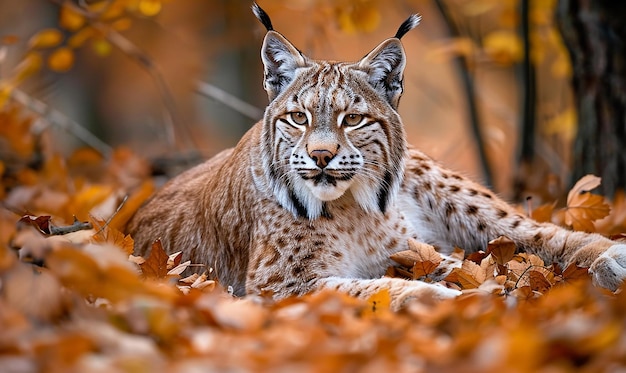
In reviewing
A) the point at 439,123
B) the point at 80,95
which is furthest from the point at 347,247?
the point at 439,123

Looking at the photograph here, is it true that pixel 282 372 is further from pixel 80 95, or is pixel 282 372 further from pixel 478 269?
pixel 80 95

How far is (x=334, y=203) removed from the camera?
4387 mm

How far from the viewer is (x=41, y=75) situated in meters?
14.2

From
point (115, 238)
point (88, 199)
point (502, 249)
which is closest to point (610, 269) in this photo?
point (502, 249)

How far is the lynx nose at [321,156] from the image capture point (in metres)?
4.02

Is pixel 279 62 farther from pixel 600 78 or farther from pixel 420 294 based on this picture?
pixel 600 78

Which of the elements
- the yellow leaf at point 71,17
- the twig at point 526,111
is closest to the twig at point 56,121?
the yellow leaf at point 71,17

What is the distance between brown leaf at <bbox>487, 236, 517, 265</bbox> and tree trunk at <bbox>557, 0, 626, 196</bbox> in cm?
185

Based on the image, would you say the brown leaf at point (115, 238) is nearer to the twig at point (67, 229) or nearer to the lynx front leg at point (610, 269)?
the twig at point (67, 229)

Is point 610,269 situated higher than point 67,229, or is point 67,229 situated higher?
point 610,269

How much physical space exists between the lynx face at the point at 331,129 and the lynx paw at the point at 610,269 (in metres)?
1.14

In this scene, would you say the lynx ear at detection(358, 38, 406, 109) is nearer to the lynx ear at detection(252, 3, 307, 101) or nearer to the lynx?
the lynx

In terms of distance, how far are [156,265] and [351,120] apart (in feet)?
4.07

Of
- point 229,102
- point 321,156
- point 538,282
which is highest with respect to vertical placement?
point 321,156
